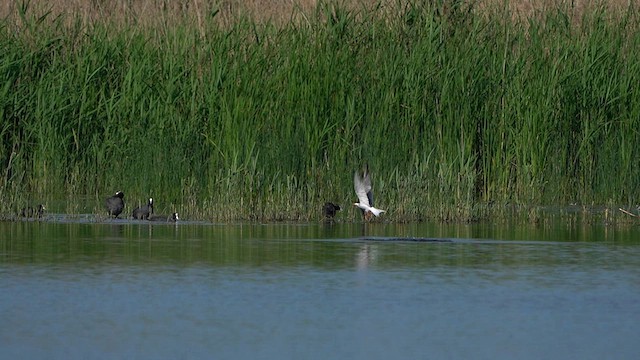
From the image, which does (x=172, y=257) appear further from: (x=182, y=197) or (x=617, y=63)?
(x=617, y=63)

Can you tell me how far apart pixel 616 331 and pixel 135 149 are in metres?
7.78

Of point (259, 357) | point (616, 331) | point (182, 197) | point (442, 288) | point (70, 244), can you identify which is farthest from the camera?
point (182, 197)

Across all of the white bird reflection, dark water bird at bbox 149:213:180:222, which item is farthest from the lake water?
dark water bird at bbox 149:213:180:222

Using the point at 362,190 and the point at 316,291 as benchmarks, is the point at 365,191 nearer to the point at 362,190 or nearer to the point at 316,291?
the point at 362,190

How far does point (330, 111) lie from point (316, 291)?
586 cm

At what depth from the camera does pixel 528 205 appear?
13.6 metres

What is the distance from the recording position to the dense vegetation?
1385cm

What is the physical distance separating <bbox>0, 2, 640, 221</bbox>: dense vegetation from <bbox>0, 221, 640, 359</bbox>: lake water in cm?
147

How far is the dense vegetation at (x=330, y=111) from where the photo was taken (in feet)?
45.4

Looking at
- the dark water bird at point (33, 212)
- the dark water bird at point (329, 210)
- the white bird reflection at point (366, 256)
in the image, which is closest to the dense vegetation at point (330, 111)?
the dark water bird at point (33, 212)

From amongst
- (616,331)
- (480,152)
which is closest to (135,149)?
(480,152)

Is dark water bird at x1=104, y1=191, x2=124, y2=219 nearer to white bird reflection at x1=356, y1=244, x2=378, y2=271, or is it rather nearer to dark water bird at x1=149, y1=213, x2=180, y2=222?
dark water bird at x1=149, y1=213, x2=180, y2=222

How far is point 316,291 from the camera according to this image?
8672mm

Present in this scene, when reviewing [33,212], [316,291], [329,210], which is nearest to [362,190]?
[329,210]
